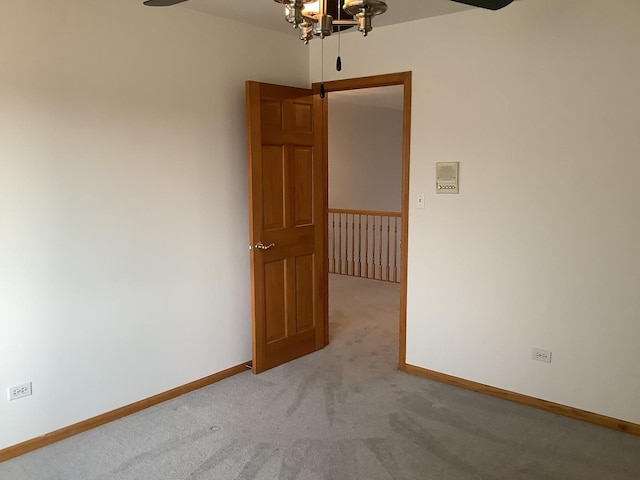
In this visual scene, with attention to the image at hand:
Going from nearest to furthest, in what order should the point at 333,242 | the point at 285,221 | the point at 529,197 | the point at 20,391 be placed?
the point at 20,391 < the point at 529,197 < the point at 285,221 < the point at 333,242

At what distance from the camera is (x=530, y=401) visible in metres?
3.22

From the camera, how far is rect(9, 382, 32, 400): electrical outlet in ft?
8.71

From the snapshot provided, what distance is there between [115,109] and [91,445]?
6.16 feet

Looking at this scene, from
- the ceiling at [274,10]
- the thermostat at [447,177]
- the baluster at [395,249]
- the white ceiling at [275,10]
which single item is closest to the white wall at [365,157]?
the baluster at [395,249]

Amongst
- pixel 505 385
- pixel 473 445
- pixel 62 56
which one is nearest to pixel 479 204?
pixel 505 385

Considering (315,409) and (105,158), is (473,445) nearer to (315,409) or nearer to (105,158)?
(315,409)

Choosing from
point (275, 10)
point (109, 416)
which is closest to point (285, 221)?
point (275, 10)

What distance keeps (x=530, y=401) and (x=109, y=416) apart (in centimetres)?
260

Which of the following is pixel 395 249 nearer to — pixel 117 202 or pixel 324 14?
pixel 117 202

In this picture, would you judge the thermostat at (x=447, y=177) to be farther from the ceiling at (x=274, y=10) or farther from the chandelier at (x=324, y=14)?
the chandelier at (x=324, y=14)

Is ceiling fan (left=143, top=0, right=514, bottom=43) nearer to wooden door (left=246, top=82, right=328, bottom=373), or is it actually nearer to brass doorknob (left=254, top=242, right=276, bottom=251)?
wooden door (left=246, top=82, right=328, bottom=373)

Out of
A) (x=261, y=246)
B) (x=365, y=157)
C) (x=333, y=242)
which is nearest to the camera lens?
(x=261, y=246)

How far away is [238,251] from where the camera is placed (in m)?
3.69

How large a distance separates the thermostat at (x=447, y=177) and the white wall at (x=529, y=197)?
45 mm
